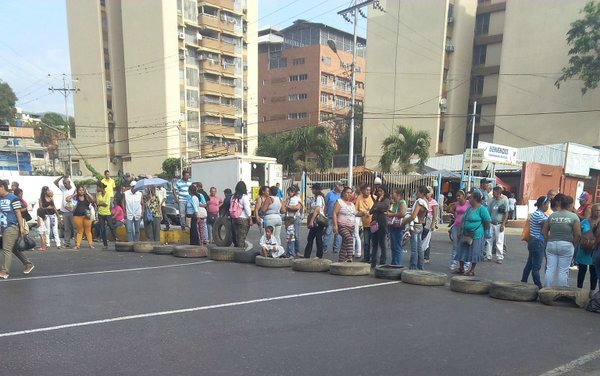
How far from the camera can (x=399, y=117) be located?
48.9m

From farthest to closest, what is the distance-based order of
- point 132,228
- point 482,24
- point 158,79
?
1. point 158,79
2. point 482,24
3. point 132,228

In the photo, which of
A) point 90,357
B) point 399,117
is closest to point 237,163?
point 90,357

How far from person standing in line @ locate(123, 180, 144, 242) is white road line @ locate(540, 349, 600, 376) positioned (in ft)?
32.4

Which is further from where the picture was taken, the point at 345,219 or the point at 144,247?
the point at 144,247

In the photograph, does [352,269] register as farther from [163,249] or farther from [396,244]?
[163,249]

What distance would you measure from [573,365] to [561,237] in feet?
9.01

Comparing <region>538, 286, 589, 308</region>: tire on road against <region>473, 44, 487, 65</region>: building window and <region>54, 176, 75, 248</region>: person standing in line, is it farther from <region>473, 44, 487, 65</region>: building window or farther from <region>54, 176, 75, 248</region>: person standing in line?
<region>473, 44, 487, 65</region>: building window

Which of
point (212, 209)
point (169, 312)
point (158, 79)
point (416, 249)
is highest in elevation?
point (158, 79)

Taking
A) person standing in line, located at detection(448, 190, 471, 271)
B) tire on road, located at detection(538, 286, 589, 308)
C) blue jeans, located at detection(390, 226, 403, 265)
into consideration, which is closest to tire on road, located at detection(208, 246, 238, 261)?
blue jeans, located at detection(390, 226, 403, 265)

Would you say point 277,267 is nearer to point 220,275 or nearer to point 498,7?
point 220,275

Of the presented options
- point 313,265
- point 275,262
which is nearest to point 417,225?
point 313,265

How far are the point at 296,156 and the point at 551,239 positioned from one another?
2371 centimetres

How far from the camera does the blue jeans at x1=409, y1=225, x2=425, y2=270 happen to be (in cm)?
813

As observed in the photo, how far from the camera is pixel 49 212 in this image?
426 inches
